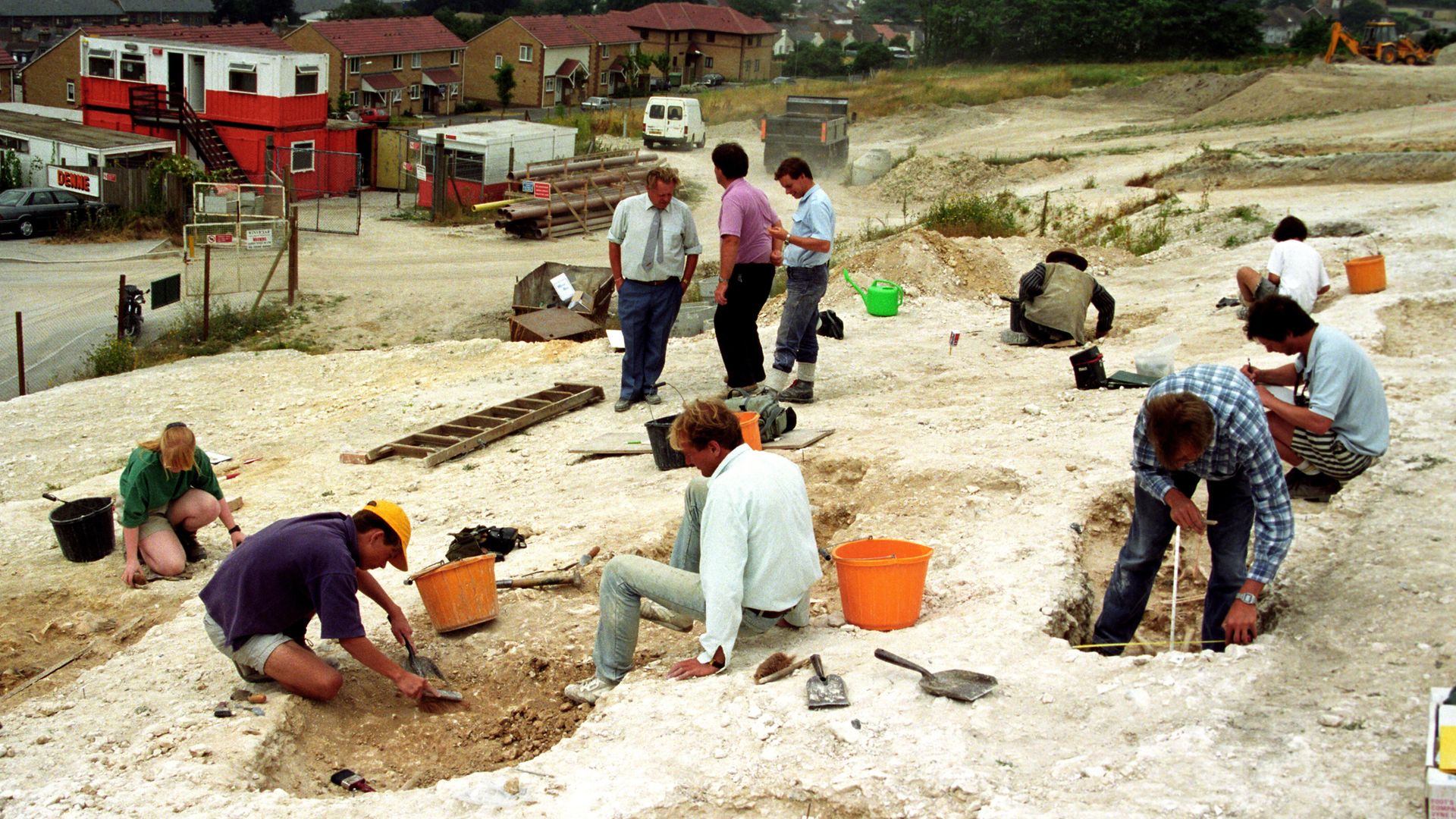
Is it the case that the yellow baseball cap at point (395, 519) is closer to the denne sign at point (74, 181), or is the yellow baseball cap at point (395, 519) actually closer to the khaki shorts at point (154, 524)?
the khaki shorts at point (154, 524)

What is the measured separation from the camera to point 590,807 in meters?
4.40

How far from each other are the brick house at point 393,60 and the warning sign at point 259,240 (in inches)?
1518

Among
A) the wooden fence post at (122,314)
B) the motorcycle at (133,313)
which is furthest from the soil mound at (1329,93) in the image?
the wooden fence post at (122,314)

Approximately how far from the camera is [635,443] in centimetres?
971

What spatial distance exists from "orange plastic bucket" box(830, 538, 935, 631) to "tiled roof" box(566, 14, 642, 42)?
71.3 meters

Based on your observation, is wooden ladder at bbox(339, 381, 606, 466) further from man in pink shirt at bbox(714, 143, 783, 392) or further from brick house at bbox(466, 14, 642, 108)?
brick house at bbox(466, 14, 642, 108)

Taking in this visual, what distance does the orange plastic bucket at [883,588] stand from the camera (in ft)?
18.6

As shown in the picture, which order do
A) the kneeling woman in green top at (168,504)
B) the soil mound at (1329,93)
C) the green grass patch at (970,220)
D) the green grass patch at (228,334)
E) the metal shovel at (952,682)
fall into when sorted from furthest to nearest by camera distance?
the soil mound at (1329,93), the green grass patch at (228,334), the green grass patch at (970,220), the kneeling woman in green top at (168,504), the metal shovel at (952,682)

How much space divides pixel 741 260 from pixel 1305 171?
17755 mm

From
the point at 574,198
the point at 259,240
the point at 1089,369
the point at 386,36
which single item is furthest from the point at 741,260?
the point at 386,36

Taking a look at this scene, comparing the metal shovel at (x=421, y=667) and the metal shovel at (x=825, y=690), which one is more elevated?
the metal shovel at (x=825, y=690)

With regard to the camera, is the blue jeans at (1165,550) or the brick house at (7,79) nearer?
the blue jeans at (1165,550)

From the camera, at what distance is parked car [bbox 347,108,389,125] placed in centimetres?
5547

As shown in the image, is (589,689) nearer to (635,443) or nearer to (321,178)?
(635,443)
